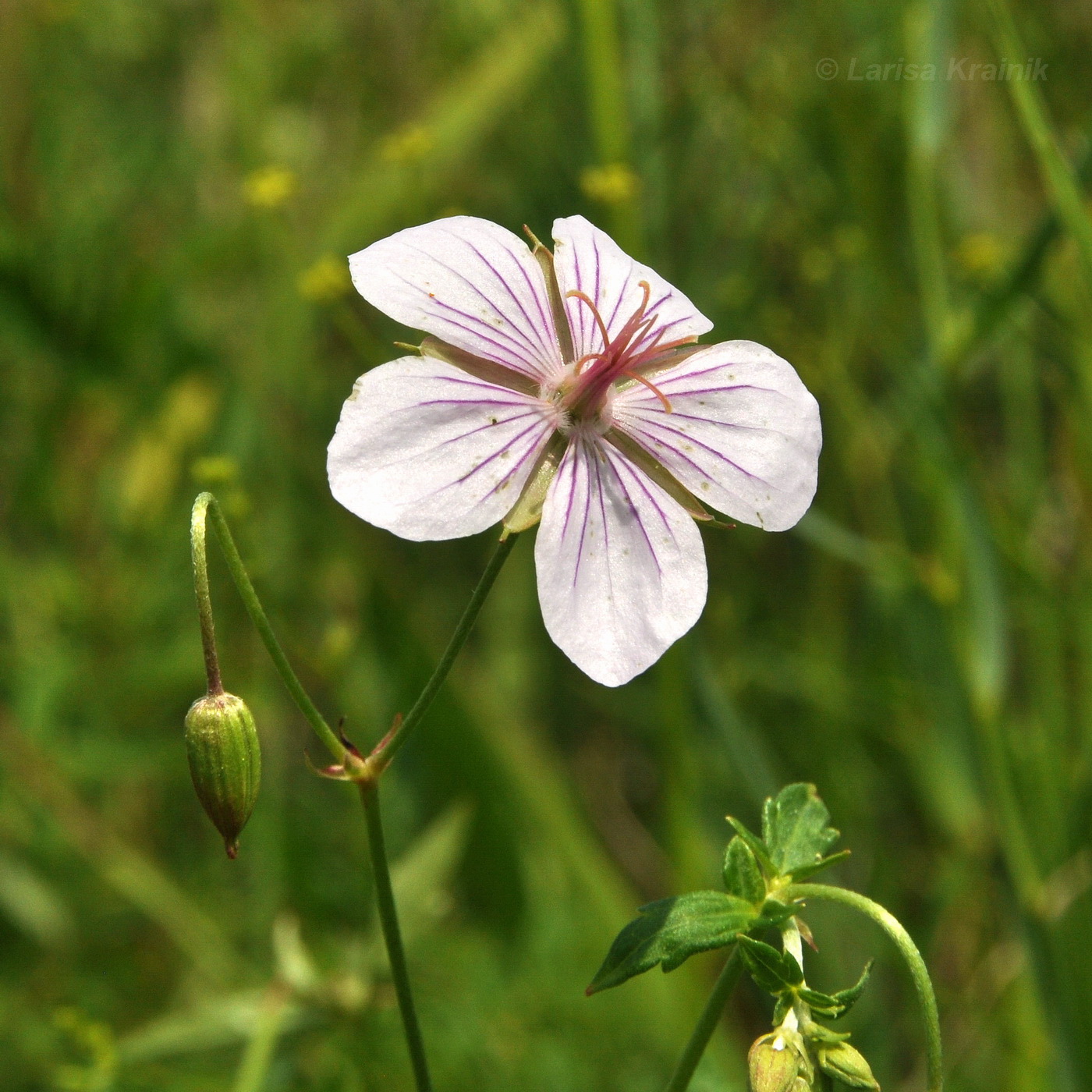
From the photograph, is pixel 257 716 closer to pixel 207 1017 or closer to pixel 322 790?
pixel 322 790

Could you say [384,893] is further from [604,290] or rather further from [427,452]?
[604,290]

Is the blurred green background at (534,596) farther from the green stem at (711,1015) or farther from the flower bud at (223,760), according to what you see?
the green stem at (711,1015)

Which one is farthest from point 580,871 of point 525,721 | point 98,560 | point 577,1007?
point 98,560

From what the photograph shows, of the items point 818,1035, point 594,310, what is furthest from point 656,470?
point 818,1035

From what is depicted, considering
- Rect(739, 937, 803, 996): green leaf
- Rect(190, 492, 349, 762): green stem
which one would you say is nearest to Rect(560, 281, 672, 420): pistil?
Rect(190, 492, 349, 762): green stem

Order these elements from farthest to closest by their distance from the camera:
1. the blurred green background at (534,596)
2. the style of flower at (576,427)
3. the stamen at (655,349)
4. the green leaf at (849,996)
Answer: the blurred green background at (534,596) → the stamen at (655,349) → the style of flower at (576,427) → the green leaf at (849,996)

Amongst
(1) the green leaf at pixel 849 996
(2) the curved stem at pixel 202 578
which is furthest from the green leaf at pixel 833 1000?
(2) the curved stem at pixel 202 578

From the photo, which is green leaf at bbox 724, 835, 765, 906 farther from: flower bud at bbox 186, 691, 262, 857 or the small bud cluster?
flower bud at bbox 186, 691, 262, 857
